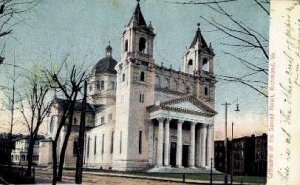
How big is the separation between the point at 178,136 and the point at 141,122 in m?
2.95

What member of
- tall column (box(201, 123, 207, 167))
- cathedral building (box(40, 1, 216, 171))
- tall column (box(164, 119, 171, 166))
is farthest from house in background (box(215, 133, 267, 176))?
tall column (box(164, 119, 171, 166))

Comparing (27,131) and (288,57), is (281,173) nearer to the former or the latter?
(288,57)

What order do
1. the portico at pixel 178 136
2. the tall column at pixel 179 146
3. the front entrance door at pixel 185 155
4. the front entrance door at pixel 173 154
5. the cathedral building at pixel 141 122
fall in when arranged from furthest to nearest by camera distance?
1. the front entrance door at pixel 185 155
2. the front entrance door at pixel 173 154
3. the tall column at pixel 179 146
4. the portico at pixel 178 136
5. the cathedral building at pixel 141 122

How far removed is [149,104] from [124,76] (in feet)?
5.01

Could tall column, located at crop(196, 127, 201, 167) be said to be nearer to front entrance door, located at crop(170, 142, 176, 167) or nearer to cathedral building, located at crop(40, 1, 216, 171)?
cathedral building, located at crop(40, 1, 216, 171)

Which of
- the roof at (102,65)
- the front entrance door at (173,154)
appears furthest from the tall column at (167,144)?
the roof at (102,65)

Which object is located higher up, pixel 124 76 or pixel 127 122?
pixel 124 76

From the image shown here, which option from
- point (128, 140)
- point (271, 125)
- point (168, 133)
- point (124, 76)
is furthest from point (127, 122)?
point (271, 125)

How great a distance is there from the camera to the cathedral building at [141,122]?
10.7 meters

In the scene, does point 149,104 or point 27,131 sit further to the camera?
point 149,104

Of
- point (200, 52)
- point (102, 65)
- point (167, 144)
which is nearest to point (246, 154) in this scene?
point (200, 52)

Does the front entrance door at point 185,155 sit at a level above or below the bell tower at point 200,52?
below

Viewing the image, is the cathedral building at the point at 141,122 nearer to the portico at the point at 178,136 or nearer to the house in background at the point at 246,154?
the portico at the point at 178,136

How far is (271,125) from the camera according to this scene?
249 centimetres
